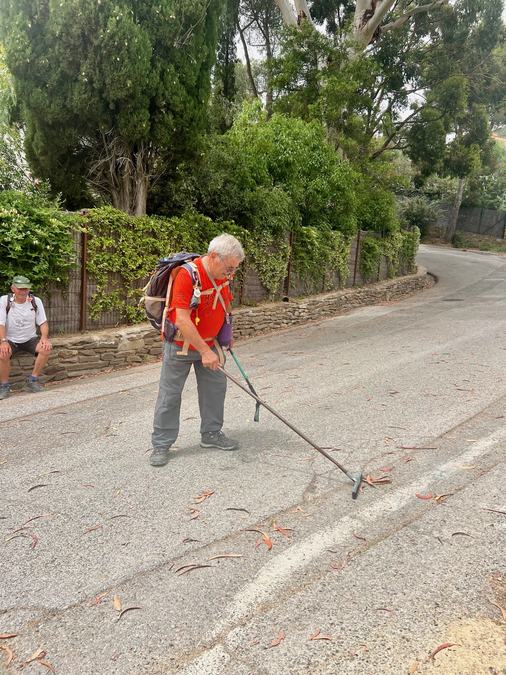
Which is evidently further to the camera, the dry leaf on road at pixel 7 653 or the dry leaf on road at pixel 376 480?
the dry leaf on road at pixel 376 480

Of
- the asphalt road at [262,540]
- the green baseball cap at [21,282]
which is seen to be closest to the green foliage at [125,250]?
the green baseball cap at [21,282]

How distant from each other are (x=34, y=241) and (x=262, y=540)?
18.4ft

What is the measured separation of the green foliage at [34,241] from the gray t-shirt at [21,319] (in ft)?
1.47

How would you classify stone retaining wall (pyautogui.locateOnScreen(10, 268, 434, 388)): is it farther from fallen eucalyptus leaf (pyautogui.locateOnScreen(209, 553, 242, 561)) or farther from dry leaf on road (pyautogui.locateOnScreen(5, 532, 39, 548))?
fallen eucalyptus leaf (pyautogui.locateOnScreen(209, 553, 242, 561))

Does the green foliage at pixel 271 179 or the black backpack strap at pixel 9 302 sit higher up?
the green foliage at pixel 271 179

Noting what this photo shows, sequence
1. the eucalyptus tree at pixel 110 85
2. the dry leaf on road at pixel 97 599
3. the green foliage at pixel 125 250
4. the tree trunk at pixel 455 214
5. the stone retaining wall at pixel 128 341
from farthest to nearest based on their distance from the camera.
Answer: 1. the tree trunk at pixel 455 214
2. the green foliage at pixel 125 250
3. the eucalyptus tree at pixel 110 85
4. the stone retaining wall at pixel 128 341
5. the dry leaf on road at pixel 97 599

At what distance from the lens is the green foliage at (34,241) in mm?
7355

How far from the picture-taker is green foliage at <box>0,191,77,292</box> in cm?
736

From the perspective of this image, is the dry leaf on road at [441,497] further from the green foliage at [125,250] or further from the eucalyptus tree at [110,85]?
the eucalyptus tree at [110,85]

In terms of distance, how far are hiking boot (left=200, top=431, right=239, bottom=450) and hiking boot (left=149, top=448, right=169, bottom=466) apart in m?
0.41

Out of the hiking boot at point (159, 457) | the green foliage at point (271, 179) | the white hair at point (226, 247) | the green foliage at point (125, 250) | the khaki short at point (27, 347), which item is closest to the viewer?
the white hair at point (226, 247)

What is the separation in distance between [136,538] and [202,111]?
26.8ft

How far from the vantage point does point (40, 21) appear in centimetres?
834

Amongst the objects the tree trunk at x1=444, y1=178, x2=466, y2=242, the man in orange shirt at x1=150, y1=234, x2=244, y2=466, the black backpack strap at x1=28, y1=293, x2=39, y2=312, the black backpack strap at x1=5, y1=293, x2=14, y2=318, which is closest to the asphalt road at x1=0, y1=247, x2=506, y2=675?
the man in orange shirt at x1=150, y1=234, x2=244, y2=466
